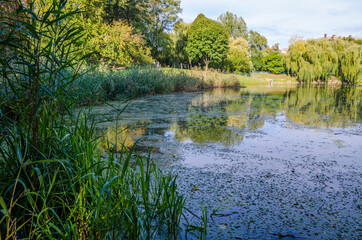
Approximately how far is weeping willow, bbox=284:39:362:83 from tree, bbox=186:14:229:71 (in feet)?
31.1

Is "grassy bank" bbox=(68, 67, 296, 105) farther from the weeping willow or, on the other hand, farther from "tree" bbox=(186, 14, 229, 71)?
"tree" bbox=(186, 14, 229, 71)

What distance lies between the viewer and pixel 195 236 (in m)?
1.59

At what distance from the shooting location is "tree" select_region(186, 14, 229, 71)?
32.9 metres

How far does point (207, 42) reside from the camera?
32594mm

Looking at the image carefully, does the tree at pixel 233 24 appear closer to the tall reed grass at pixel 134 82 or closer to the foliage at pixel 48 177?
the tall reed grass at pixel 134 82

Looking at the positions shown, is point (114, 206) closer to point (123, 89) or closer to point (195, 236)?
point (195, 236)

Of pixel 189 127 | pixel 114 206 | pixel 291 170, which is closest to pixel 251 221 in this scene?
pixel 114 206

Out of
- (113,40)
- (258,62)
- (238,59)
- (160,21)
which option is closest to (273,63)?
(258,62)

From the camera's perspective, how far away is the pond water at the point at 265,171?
1.72 m

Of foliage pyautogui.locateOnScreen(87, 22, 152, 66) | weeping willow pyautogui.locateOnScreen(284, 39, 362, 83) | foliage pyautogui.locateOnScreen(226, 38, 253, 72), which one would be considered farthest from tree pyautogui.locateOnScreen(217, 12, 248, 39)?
foliage pyautogui.locateOnScreen(87, 22, 152, 66)

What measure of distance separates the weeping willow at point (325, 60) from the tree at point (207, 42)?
9.49 m

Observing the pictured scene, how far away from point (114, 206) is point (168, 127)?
3.40m

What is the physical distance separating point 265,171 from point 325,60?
24093mm

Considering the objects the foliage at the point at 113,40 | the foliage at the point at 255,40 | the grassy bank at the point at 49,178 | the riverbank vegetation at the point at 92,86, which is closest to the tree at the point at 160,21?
the riverbank vegetation at the point at 92,86
